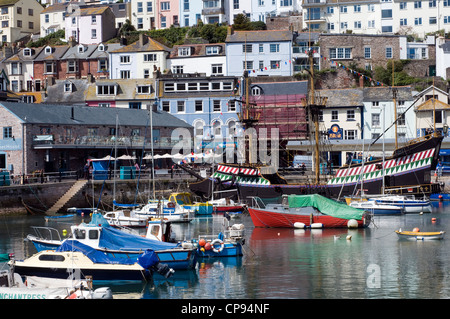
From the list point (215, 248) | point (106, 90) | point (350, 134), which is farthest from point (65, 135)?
point (215, 248)

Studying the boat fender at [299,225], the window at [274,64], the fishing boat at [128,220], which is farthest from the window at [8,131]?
the window at [274,64]

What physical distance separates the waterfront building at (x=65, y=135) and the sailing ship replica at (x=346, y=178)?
29.4 feet

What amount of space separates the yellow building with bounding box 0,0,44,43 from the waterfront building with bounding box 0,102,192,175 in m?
51.6

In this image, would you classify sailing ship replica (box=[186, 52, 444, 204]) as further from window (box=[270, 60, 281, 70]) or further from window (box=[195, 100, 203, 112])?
window (box=[270, 60, 281, 70])

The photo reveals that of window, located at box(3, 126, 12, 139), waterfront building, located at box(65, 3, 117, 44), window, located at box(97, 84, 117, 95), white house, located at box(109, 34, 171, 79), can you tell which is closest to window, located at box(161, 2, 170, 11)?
waterfront building, located at box(65, 3, 117, 44)

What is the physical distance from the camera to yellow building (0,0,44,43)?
117m

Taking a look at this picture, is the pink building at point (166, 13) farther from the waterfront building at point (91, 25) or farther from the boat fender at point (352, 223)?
the boat fender at point (352, 223)

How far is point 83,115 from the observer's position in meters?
68.0

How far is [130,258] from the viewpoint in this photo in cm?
2973

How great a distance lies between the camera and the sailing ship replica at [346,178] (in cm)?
5775

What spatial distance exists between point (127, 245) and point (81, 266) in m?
2.80

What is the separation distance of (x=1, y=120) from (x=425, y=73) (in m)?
54.6
